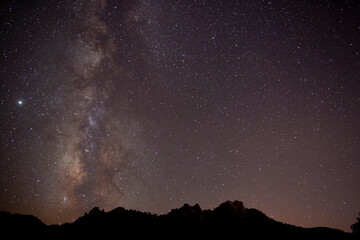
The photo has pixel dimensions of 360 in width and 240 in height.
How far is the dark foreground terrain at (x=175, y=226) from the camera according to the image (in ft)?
71.7

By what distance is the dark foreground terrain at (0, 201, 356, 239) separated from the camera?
2184 cm

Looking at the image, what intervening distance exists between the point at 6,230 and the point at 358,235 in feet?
116

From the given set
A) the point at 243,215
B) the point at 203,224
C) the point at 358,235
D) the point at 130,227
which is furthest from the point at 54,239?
the point at 358,235

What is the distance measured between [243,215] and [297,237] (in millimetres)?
6068

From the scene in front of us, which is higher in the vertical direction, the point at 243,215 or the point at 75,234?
the point at 243,215

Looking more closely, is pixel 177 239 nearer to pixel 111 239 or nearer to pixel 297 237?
pixel 111 239

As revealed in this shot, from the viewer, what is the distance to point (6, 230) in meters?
21.7

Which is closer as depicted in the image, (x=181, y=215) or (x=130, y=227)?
(x=130, y=227)

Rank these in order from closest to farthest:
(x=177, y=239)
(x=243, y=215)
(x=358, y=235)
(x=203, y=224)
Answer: (x=177, y=239) < (x=358, y=235) < (x=203, y=224) < (x=243, y=215)

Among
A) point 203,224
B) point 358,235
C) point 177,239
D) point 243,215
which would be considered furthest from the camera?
point 243,215

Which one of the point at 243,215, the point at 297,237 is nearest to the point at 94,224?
the point at 243,215

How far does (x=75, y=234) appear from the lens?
22078 mm

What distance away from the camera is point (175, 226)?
77.0 feet

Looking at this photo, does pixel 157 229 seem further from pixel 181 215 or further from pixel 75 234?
pixel 75 234
